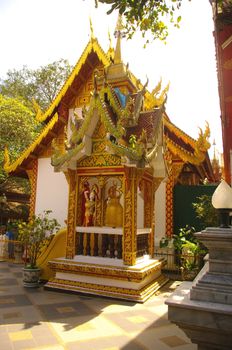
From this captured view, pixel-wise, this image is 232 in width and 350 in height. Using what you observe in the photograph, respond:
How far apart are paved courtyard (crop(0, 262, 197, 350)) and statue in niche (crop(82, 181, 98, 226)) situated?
1.65 m

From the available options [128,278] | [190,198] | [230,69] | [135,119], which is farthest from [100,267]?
[190,198]

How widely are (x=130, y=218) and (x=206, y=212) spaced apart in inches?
138

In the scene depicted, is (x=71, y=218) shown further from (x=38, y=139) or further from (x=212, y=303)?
(x=38, y=139)

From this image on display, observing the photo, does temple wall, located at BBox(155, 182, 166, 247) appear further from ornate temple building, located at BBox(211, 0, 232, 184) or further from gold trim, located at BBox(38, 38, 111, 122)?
gold trim, located at BBox(38, 38, 111, 122)

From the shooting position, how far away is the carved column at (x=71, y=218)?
6164 millimetres

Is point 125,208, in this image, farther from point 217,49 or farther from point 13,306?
point 217,49

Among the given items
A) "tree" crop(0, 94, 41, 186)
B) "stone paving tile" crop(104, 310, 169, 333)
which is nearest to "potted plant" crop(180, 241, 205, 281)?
"stone paving tile" crop(104, 310, 169, 333)

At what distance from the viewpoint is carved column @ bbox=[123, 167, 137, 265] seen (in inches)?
222

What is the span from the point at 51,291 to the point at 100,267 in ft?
3.93

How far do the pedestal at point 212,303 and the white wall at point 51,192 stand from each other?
26.3 feet

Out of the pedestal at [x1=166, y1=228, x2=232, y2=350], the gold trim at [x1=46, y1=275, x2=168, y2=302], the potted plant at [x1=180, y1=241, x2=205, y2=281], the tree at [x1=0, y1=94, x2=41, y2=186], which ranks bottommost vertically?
the gold trim at [x1=46, y1=275, x2=168, y2=302]

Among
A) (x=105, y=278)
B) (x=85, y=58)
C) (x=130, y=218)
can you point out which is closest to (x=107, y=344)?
(x=105, y=278)

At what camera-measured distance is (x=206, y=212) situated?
27.5 ft

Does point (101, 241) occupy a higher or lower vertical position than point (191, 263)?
higher
